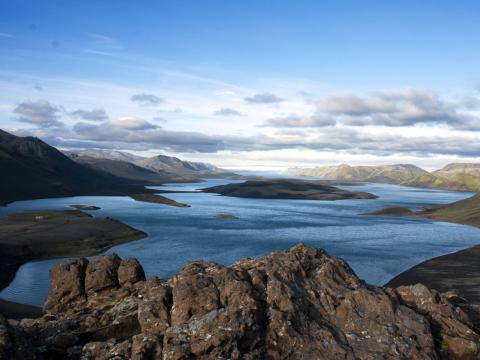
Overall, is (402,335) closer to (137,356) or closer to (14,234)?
(137,356)

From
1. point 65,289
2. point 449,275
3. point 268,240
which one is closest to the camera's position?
point 65,289

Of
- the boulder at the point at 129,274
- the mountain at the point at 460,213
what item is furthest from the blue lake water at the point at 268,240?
the boulder at the point at 129,274

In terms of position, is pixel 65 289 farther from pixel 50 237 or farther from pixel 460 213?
pixel 460 213

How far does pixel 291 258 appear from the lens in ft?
87.4

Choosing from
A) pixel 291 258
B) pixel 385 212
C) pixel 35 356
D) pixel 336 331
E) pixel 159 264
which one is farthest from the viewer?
pixel 385 212

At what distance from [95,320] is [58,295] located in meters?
7.75

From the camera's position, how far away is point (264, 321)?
72.2ft

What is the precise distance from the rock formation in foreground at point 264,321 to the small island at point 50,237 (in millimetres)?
48983

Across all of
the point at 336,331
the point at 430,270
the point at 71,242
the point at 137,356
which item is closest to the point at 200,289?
the point at 137,356

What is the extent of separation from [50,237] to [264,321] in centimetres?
8675

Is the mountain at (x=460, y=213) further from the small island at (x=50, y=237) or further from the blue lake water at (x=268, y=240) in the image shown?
the small island at (x=50, y=237)

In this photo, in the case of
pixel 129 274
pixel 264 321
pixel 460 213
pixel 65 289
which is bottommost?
pixel 460 213

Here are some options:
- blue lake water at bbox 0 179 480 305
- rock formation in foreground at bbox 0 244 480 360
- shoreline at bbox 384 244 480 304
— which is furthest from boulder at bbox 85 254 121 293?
shoreline at bbox 384 244 480 304

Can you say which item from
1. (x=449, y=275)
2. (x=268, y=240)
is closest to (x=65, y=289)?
(x=449, y=275)
